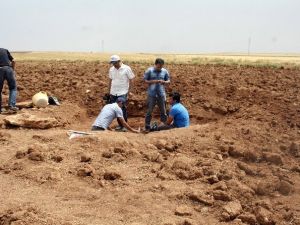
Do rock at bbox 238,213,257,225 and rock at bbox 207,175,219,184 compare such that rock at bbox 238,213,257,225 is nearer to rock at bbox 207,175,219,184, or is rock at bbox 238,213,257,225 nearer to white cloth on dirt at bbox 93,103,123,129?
rock at bbox 207,175,219,184

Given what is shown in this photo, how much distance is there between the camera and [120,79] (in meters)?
9.65

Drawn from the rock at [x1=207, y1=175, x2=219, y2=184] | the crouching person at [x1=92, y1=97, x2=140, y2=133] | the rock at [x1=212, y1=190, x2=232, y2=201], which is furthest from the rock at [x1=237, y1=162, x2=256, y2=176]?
the crouching person at [x1=92, y1=97, x2=140, y2=133]

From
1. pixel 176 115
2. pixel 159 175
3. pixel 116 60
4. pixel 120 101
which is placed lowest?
pixel 159 175

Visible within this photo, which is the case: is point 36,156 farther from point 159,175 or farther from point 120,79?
point 120,79

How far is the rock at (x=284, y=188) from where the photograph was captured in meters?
6.30

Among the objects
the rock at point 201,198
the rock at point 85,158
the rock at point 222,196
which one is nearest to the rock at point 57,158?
the rock at point 85,158

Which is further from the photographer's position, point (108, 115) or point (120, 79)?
point (120, 79)

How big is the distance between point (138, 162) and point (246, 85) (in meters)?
8.57

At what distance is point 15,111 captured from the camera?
10945mm

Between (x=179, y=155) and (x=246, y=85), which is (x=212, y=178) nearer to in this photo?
(x=179, y=155)

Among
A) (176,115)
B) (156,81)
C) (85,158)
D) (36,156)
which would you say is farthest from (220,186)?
(156,81)

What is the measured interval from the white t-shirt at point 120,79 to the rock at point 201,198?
421 centimetres

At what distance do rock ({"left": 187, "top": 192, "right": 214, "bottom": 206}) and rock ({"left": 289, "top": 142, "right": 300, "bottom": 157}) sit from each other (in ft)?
7.98

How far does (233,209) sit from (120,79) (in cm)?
472
